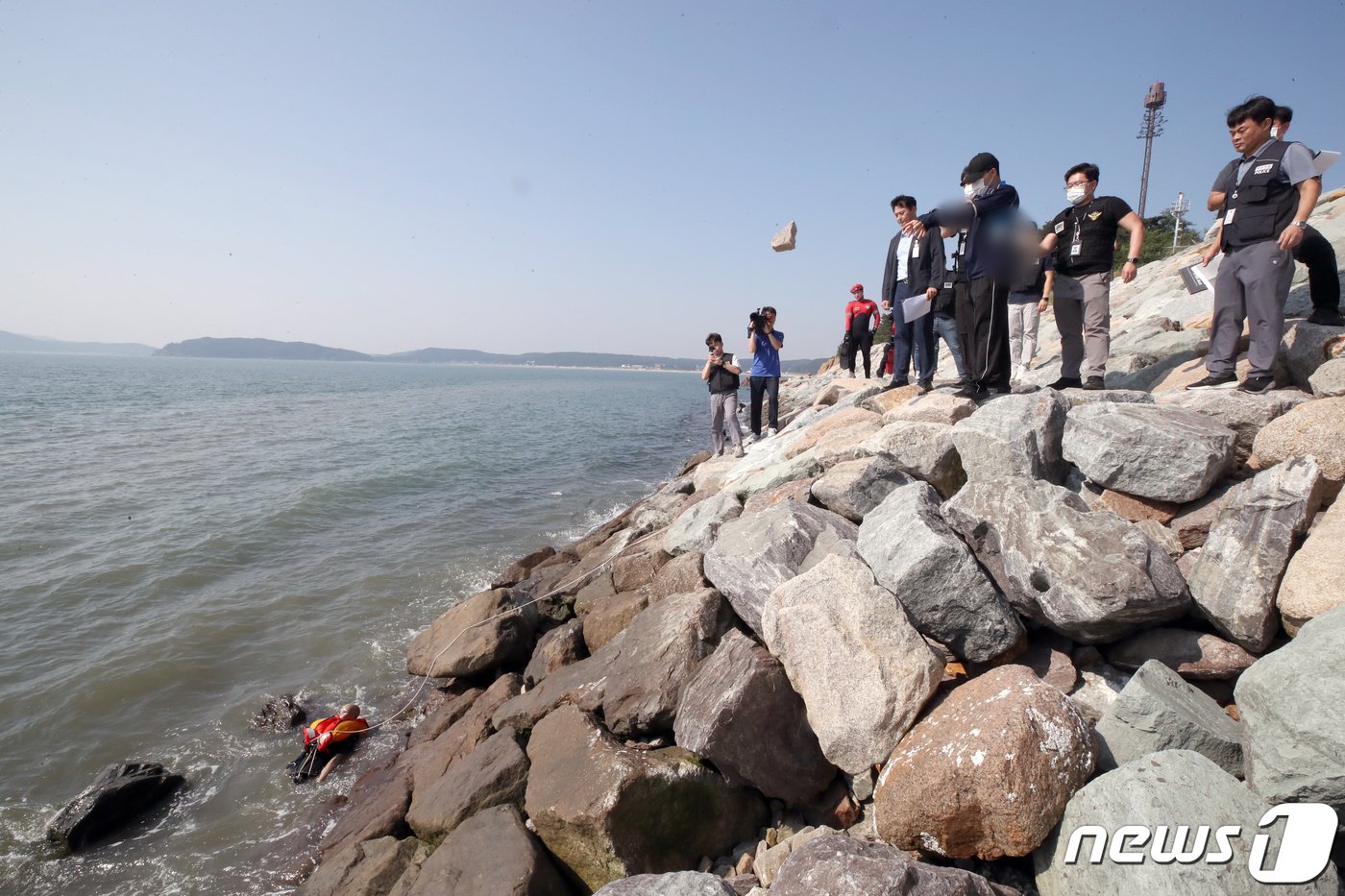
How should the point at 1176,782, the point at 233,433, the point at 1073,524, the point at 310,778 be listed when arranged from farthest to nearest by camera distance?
→ the point at 233,433 → the point at 310,778 → the point at 1073,524 → the point at 1176,782

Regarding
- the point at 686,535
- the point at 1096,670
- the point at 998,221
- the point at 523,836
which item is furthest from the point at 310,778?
the point at 998,221

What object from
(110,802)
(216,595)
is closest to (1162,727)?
(110,802)

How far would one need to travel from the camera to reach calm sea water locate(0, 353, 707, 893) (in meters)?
5.17

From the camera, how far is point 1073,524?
3336 mm

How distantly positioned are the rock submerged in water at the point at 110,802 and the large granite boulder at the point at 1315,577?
8115 mm

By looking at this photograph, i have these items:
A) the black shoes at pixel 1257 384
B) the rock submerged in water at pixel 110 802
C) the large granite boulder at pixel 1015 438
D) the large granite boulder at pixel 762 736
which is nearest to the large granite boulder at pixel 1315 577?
the large granite boulder at pixel 1015 438

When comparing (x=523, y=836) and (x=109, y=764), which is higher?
(x=523, y=836)

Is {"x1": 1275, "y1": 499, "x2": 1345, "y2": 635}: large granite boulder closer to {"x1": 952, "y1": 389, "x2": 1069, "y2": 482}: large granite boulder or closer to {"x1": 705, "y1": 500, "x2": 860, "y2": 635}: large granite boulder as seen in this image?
{"x1": 952, "y1": 389, "x2": 1069, "y2": 482}: large granite boulder

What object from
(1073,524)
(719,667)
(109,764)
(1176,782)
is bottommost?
(109,764)

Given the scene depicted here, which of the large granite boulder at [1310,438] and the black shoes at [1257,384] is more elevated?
the black shoes at [1257,384]

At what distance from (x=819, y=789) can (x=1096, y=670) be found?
168 centimetres

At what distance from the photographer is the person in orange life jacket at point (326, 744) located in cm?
557

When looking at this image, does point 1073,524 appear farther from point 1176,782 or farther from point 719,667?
point 719,667

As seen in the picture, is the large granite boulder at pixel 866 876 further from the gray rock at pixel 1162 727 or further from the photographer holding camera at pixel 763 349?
the photographer holding camera at pixel 763 349
